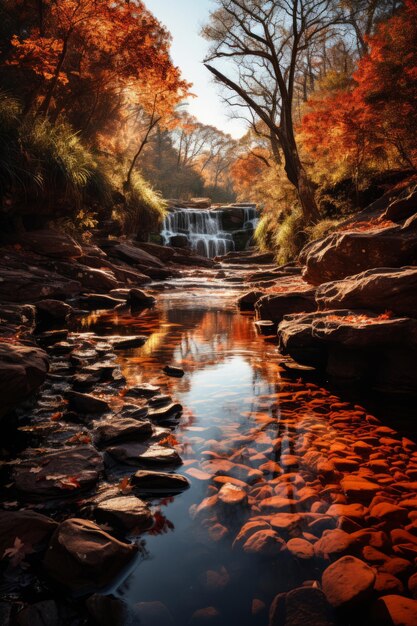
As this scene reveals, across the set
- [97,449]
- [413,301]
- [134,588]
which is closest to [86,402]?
[97,449]

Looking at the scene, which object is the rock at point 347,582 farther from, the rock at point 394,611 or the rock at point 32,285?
the rock at point 32,285

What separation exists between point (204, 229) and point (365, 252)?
61.8ft

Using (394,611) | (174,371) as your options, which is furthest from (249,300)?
(394,611)

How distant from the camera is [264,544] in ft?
6.05

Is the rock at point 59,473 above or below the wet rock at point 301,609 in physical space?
above

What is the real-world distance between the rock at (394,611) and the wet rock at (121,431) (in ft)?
5.78

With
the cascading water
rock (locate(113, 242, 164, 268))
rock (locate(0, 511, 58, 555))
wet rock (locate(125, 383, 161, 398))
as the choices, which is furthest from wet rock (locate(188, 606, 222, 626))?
the cascading water

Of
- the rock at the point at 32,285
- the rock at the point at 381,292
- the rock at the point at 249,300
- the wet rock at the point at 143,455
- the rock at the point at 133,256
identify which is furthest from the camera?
the rock at the point at 133,256

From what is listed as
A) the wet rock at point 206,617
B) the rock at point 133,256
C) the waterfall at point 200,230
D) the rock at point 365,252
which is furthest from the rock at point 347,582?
the waterfall at point 200,230

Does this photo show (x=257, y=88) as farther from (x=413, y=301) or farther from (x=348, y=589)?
(x=348, y=589)

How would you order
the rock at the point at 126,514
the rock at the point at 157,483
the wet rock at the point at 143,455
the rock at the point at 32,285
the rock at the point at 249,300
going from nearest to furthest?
the rock at the point at 126,514 < the rock at the point at 157,483 < the wet rock at the point at 143,455 < the rock at the point at 32,285 < the rock at the point at 249,300

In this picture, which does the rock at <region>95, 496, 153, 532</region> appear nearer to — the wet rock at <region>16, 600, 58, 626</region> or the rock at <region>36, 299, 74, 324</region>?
the wet rock at <region>16, 600, 58, 626</region>

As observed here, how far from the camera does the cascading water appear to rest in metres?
22.1

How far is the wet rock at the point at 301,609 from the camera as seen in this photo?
1447 mm
